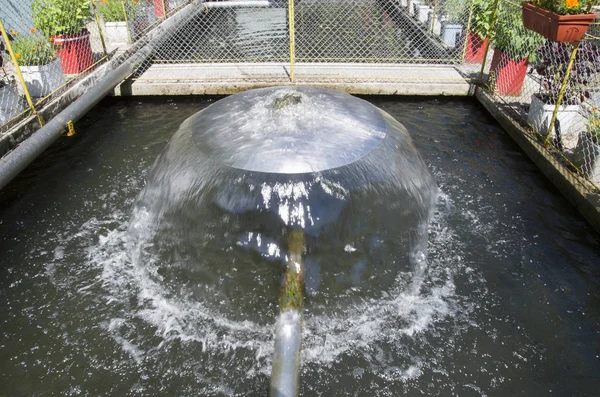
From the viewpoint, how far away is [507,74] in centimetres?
848

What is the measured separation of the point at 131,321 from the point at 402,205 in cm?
288

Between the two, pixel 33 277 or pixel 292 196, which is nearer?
pixel 292 196

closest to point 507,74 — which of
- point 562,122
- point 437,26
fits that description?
point 562,122

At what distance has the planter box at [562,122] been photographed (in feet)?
22.3

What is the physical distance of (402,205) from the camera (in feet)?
14.2

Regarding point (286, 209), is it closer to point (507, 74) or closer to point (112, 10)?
point (507, 74)

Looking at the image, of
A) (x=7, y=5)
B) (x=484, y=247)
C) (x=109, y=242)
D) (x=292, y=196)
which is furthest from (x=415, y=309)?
(x=7, y=5)

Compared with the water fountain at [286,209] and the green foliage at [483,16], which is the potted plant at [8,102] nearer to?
the water fountain at [286,209]

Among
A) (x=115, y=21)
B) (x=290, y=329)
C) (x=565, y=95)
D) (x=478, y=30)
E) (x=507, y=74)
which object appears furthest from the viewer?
(x=115, y=21)

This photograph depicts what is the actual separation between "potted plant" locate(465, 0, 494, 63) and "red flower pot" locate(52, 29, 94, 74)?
8337 millimetres

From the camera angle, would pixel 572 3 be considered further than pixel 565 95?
No

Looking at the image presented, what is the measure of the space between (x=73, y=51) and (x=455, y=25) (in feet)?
29.6

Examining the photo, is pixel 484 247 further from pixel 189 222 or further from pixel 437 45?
pixel 437 45

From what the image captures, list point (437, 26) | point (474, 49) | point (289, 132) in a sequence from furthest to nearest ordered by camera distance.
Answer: point (437, 26) < point (474, 49) < point (289, 132)
